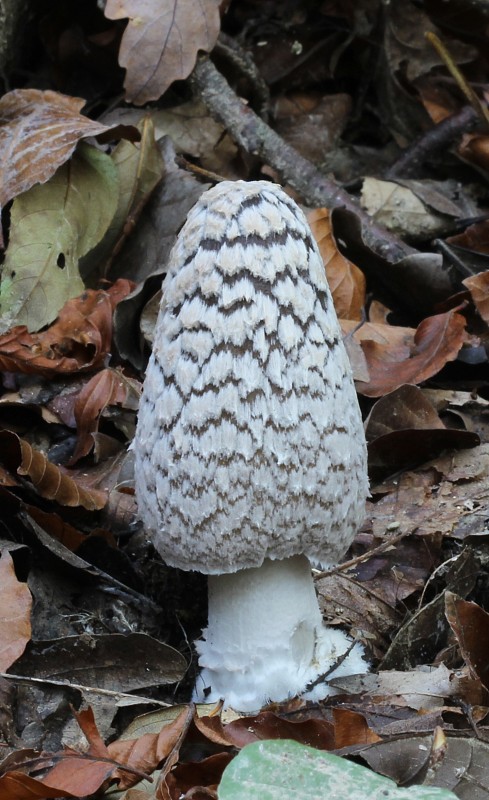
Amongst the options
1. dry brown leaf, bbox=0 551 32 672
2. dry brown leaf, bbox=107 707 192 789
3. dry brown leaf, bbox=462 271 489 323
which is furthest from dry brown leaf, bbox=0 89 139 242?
dry brown leaf, bbox=107 707 192 789

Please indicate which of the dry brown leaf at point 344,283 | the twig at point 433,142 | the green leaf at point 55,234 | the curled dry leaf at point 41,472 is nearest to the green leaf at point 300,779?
the curled dry leaf at point 41,472

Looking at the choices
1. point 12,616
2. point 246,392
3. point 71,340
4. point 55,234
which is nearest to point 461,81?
point 55,234

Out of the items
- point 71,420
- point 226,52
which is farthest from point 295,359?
point 226,52

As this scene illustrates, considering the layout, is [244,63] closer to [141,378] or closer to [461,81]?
[461,81]

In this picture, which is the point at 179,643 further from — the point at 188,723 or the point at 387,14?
the point at 387,14

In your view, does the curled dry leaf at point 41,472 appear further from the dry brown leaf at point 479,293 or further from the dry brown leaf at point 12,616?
the dry brown leaf at point 479,293

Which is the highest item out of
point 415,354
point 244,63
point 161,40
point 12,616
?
point 161,40
